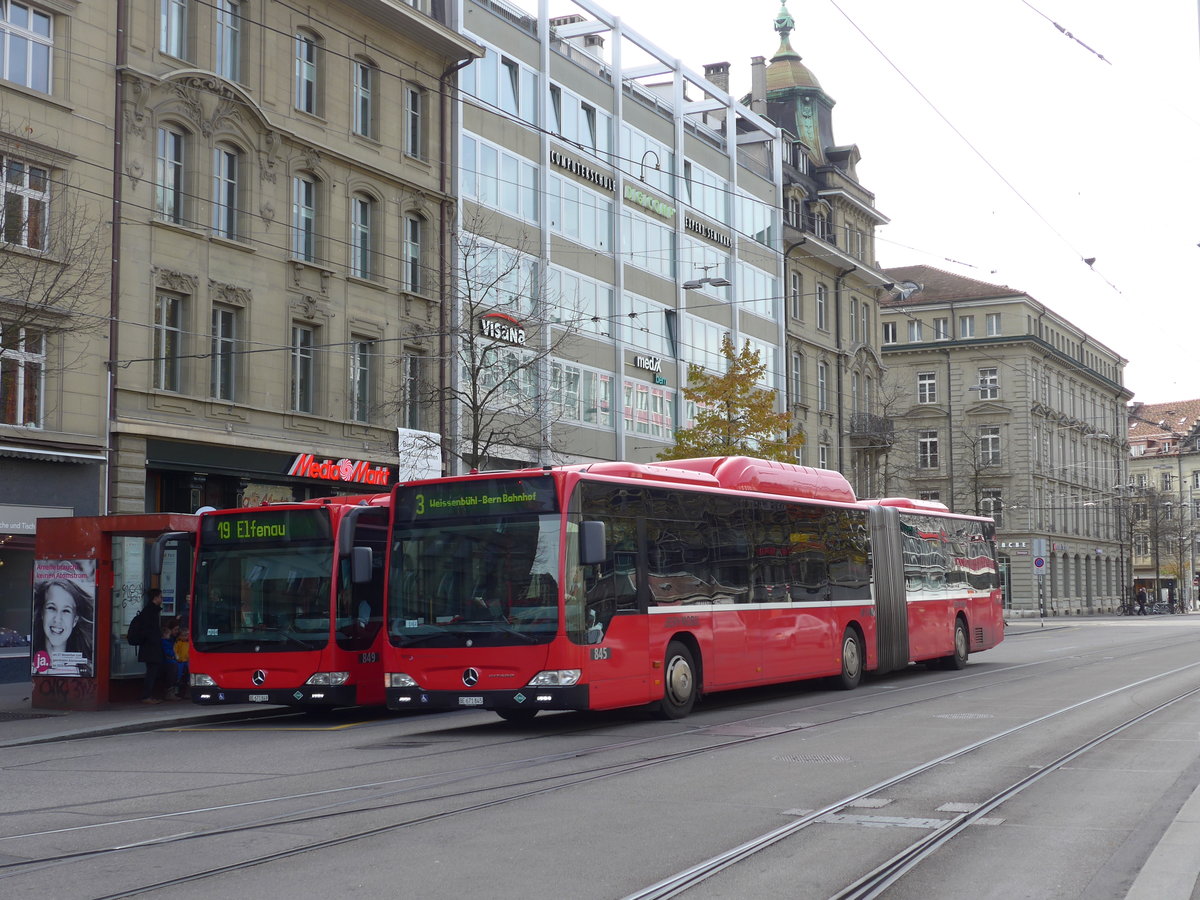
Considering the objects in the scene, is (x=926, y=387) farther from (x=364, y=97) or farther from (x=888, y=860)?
(x=888, y=860)

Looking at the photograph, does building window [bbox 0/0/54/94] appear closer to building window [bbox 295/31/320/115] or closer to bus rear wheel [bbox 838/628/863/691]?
building window [bbox 295/31/320/115]

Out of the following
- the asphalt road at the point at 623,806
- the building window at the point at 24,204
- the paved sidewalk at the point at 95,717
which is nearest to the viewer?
the asphalt road at the point at 623,806

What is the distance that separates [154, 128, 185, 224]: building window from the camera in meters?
27.8

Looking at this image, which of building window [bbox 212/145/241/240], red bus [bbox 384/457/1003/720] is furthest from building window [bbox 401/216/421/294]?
red bus [bbox 384/457/1003/720]

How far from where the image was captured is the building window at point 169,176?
91.1 ft

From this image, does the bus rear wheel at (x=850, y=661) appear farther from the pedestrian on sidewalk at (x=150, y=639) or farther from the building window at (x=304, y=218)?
the building window at (x=304, y=218)

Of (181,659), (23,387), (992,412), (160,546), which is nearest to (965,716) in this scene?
(160,546)

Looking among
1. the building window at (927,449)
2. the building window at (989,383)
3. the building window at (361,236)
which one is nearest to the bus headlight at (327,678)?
the building window at (361,236)

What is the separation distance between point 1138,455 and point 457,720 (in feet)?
418

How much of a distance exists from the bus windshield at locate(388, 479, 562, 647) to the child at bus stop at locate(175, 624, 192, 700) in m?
6.50

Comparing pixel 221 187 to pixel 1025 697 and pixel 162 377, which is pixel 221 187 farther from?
pixel 1025 697

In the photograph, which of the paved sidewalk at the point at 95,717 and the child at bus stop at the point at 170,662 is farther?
the child at bus stop at the point at 170,662

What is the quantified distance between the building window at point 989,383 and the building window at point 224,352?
6561 centimetres

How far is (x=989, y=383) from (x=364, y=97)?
62.0 meters
